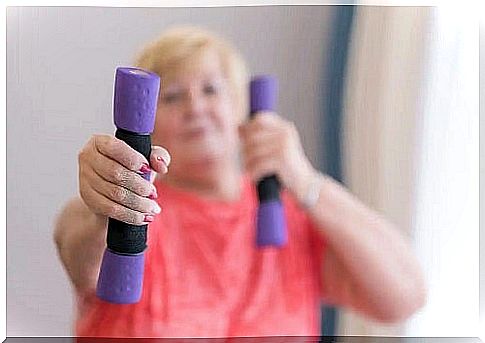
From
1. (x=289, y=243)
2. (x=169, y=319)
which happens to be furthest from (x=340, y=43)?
(x=169, y=319)

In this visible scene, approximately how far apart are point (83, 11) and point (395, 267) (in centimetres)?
51

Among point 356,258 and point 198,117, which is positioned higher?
point 198,117

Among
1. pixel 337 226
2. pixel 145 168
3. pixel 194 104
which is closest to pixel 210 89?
pixel 194 104

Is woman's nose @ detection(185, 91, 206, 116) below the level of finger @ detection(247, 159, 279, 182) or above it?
above

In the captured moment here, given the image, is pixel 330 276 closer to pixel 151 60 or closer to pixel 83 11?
pixel 151 60

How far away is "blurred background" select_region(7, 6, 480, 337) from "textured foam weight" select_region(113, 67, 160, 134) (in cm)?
4

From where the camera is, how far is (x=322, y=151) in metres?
1.16

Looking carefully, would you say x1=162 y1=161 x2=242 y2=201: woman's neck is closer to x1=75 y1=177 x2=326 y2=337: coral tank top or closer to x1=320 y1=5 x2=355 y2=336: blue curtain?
x1=75 y1=177 x2=326 y2=337: coral tank top

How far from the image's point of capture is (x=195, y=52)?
1.16m

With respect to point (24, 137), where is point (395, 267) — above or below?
below

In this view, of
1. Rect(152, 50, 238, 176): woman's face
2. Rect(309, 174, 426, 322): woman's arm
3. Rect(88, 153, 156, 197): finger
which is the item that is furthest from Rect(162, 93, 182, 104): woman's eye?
Rect(309, 174, 426, 322): woman's arm

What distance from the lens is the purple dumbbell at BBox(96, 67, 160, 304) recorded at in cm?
110

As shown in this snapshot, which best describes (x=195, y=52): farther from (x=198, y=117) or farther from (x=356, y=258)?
(x=356, y=258)

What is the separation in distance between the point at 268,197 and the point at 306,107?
4.9 inches
